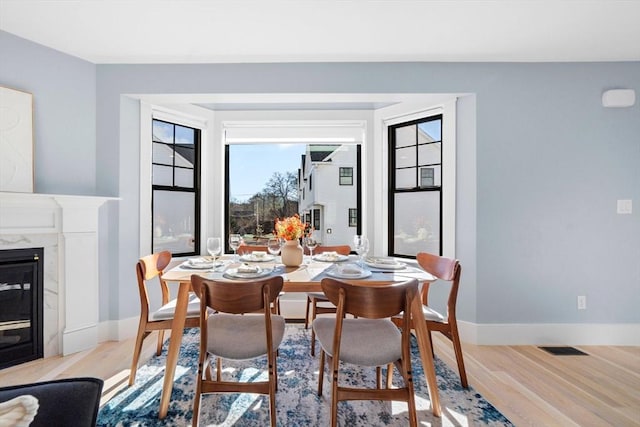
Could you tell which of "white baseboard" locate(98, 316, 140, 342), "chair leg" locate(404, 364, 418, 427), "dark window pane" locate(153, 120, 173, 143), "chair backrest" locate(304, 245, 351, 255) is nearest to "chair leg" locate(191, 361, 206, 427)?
"chair leg" locate(404, 364, 418, 427)

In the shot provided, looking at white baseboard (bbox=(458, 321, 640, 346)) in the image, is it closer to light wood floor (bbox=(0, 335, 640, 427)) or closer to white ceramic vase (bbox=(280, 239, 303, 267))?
light wood floor (bbox=(0, 335, 640, 427))

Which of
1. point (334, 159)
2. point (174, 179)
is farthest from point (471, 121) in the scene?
point (174, 179)

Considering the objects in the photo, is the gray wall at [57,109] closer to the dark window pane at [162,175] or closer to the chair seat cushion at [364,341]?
the dark window pane at [162,175]

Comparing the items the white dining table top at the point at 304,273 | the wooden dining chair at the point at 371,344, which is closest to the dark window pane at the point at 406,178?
the white dining table top at the point at 304,273

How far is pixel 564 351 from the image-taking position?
8.46 feet

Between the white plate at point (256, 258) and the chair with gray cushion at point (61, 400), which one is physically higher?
the white plate at point (256, 258)

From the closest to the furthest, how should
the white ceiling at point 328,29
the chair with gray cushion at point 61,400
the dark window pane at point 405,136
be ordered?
the chair with gray cushion at point 61,400, the white ceiling at point 328,29, the dark window pane at point 405,136

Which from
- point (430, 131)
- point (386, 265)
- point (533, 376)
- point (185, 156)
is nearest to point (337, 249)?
point (386, 265)

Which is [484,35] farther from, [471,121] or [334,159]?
[334,159]

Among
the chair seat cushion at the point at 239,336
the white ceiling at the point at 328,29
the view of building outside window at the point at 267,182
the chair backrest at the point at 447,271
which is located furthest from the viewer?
the view of building outside window at the point at 267,182

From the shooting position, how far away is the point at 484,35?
7.84ft

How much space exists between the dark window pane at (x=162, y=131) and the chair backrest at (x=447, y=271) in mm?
2903

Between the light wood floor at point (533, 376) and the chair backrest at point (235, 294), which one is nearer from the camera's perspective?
the chair backrest at point (235, 294)

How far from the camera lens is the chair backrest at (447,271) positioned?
6.43 feet
